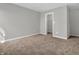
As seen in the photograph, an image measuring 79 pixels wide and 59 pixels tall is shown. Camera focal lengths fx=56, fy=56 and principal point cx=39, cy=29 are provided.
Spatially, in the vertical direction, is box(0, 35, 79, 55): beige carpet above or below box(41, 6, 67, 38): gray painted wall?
below

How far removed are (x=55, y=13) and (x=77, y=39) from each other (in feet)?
5.38

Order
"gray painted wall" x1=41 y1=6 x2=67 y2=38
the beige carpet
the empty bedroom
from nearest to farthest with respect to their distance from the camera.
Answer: the beige carpet → the empty bedroom → "gray painted wall" x1=41 y1=6 x2=67 y2=38

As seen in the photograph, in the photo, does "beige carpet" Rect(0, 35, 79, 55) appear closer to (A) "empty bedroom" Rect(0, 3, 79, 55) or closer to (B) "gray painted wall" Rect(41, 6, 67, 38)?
(A) "empty bedroom" Rect(0, 3, 79, 55)

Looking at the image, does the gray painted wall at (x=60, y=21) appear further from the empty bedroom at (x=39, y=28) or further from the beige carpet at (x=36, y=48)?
the beige carpet at (x=36, y=48)

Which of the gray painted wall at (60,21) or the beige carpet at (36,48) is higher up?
the gray painted wall at (60,21)

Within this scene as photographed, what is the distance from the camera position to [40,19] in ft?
12.0

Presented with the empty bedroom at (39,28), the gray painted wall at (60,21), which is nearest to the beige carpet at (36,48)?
the empty bedroom at (39,28)

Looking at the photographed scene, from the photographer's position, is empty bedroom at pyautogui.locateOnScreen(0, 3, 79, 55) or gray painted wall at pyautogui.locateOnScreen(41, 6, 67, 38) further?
gray painted wall at pyautogui.locateOnScreen(41, 6, 67, 38)

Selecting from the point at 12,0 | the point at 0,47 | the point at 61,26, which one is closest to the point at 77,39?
the point at 61,26

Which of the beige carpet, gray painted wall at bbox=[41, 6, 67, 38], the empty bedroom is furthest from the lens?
gray painted wall at bbox=[41, 6, 67, 38]

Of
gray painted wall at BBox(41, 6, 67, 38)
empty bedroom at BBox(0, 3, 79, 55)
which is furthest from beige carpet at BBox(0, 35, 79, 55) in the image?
gray painted wall at BBox(41, 6, 67, 38)

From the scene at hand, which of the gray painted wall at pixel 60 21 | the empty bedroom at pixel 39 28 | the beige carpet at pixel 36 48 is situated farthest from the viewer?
the gray painted wall at pixel 60 21
